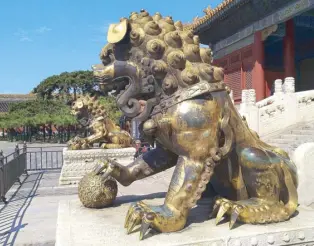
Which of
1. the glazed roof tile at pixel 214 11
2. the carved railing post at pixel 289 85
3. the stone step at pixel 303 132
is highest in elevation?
the glazed roof tile at pixel 214 11

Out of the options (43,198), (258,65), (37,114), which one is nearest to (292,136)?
(258,65)

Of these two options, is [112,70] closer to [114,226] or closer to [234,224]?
[114,226]

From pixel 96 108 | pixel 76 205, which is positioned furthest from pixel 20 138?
pixel 76 205

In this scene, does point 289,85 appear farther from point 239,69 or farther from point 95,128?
point 95,128

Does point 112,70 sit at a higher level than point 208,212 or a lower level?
higher

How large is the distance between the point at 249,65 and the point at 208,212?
10836mm

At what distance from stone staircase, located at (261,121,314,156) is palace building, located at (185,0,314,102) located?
3.27 m

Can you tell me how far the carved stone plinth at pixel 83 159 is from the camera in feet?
23.9

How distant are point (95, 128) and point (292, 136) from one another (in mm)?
4653

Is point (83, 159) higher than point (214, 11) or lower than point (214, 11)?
lower

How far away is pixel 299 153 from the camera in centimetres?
278

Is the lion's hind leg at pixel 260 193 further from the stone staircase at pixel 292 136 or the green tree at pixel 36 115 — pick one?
the green tree at pixel 36 115

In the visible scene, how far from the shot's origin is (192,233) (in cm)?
179

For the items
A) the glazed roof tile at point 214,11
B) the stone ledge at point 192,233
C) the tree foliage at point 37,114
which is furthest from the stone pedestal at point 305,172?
the tree foliage at point 37,114
